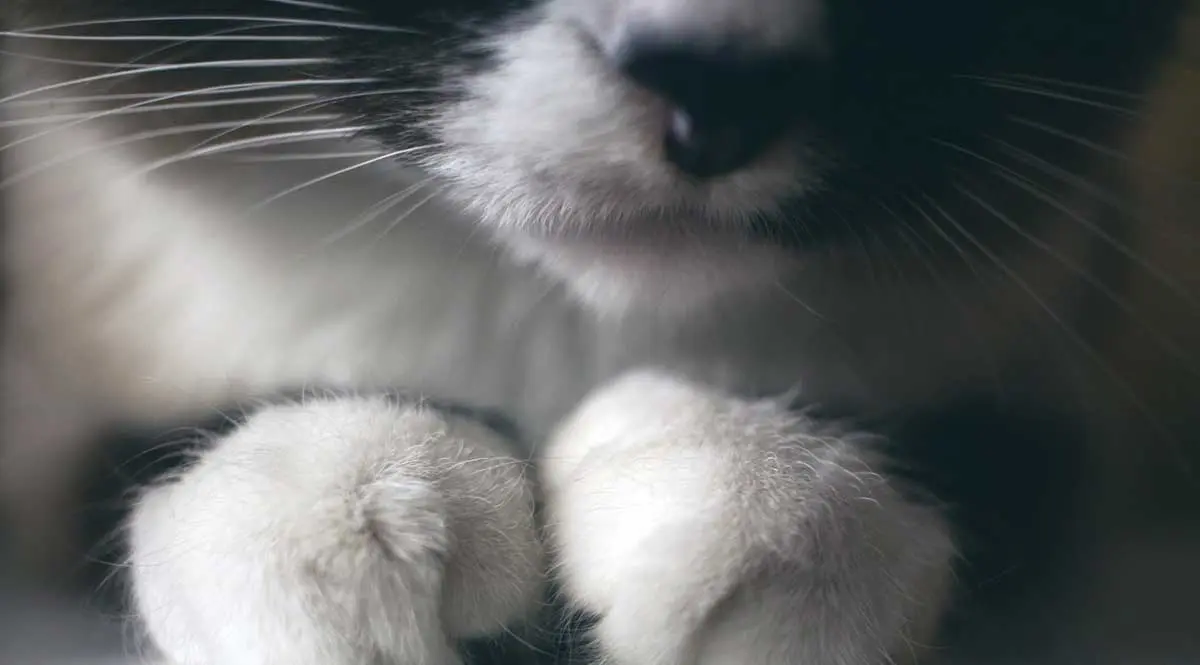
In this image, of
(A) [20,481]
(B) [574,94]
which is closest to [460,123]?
(B) [574,94]

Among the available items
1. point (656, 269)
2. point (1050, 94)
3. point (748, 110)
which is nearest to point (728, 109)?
point (748, 110)

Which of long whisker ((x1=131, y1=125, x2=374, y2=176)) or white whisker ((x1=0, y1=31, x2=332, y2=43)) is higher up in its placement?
white whisker ((x1=0, y1=31, x2=332, y2=43))

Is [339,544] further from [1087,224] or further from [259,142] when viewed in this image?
[1087,224]

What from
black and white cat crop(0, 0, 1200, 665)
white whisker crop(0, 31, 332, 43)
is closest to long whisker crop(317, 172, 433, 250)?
black and white cat crop(0, 0, 1200, 665)

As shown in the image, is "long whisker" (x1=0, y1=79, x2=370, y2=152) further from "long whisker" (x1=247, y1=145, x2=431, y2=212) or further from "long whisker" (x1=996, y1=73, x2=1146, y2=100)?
"long whisker" (x1=996, y1=73, x2=1146, y2=100)

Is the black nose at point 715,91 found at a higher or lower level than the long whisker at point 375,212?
higher

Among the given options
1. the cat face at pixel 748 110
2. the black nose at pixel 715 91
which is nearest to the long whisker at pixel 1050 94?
the cat face at pixel 748 110

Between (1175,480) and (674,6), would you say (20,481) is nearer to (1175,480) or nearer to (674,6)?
(674,6)

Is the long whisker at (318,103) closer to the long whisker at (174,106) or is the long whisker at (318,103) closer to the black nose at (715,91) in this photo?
the long whisker at (174,106)
